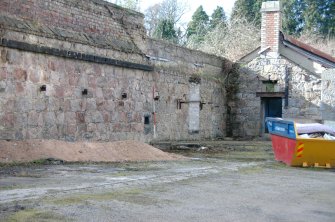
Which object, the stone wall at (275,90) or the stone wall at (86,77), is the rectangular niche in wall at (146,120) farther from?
the stone wall at (275,90)

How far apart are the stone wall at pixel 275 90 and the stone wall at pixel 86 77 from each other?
392cm

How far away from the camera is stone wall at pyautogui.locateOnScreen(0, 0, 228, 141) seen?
1130 cm

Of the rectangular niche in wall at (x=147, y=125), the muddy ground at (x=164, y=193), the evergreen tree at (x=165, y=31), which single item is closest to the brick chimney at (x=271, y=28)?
the rectangular niche in wall at (x=147, y=125)

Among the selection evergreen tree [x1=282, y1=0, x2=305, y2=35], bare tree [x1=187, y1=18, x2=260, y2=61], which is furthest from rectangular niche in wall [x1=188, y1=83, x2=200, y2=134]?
evergreen tree [x1=282, y1=0, x2=305, y2=35]

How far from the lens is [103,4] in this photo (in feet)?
48.1

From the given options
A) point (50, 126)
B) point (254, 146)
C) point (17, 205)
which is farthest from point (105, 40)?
point (17, 205)

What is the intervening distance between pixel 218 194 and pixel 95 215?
2.37 m

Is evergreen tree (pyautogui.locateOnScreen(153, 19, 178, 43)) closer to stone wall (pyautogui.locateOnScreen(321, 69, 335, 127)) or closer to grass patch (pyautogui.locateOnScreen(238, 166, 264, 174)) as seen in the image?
stone wall (pyautogui.locateOnScreen(321, 69, 335, 127))

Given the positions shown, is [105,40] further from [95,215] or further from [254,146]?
[95,215]

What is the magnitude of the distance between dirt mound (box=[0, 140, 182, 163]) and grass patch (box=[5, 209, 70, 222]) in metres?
4.86

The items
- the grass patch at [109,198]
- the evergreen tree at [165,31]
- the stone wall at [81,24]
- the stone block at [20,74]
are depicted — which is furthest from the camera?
the evergreen tree at [165,31]

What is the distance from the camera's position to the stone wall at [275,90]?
2106cm

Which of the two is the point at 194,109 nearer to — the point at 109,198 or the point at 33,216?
the point at 109,198

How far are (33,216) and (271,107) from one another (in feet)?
59.7
